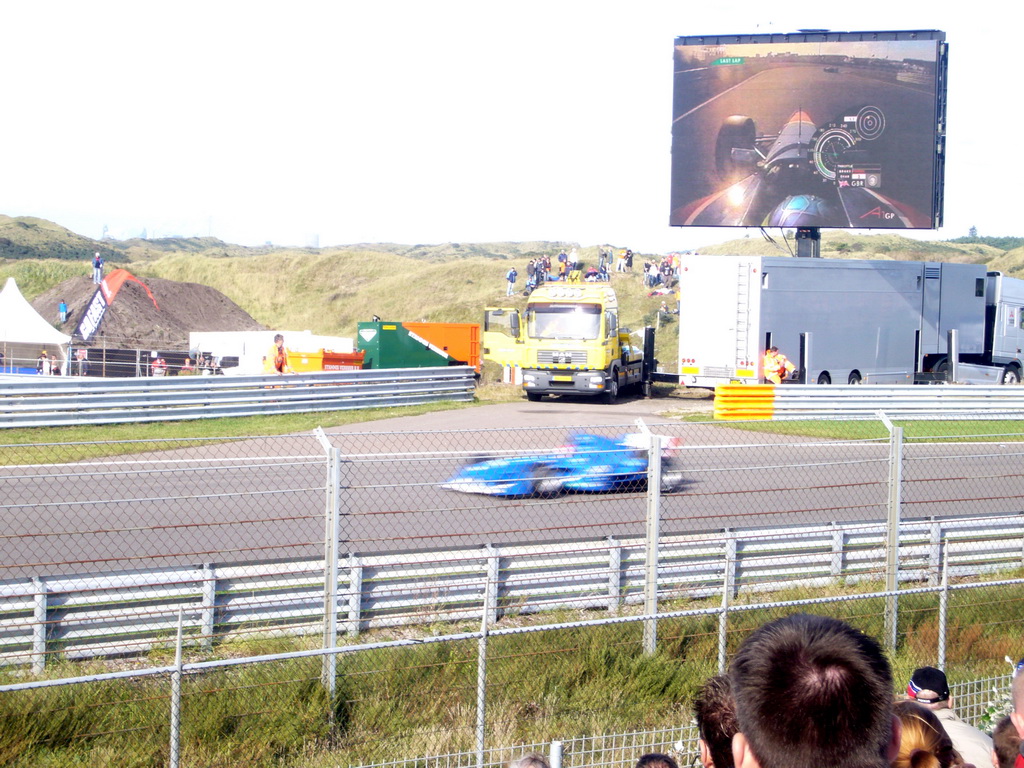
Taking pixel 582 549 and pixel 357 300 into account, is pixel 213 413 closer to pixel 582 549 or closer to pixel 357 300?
pixel 582 549

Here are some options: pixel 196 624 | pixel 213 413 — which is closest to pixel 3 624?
pixel 196 624

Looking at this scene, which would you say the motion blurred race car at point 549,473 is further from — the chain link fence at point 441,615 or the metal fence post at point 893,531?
the metal fence post at point 893,531

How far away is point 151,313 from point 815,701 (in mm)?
43372

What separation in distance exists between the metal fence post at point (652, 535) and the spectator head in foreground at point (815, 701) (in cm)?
502

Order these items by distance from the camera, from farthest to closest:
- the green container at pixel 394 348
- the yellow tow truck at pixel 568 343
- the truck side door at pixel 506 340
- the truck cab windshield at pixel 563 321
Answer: the green container at pixel 394 348 → the truck side door at pixel 506 340 → the truck cab windshield at pixel 563 321 → the yellow tow truck at pixel 568 343

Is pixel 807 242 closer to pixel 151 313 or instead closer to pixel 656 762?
pixel 656 762

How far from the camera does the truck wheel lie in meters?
25.2

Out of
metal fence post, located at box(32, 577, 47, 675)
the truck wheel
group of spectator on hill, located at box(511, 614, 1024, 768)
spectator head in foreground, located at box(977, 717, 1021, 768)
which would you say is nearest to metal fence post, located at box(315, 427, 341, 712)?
metal fence post, located at box(32, 577, 47, 675)

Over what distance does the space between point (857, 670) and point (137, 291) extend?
44.2 meters

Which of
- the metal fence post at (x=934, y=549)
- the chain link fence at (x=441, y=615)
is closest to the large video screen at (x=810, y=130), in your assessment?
the chain link fence at (x=441, y=615)

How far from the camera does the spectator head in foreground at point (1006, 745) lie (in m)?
3.29

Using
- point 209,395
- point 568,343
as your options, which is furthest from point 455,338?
point 209,395

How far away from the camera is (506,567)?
7.74m

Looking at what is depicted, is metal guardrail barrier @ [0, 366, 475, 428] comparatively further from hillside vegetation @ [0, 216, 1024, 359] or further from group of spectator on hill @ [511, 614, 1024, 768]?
hillside vegetation @ [0, 216, 1024, 359]
